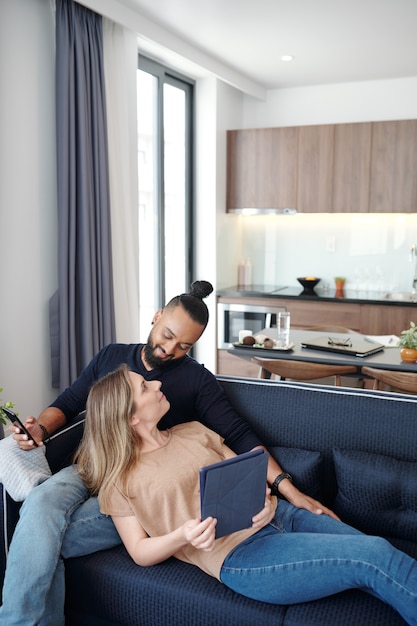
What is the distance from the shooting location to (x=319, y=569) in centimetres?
176

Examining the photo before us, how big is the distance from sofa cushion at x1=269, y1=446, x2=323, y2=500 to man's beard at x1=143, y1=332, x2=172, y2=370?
0.56 m

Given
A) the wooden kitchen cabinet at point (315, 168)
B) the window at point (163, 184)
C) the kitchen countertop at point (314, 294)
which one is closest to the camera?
the window at point (163, 184)

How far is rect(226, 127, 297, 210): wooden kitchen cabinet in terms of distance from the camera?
546 cm

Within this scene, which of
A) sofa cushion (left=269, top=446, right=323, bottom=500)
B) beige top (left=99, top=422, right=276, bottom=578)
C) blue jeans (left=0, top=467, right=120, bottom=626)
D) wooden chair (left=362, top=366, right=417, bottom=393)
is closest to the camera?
blue jeans (left=0, top=467, right=120, bottom=626)

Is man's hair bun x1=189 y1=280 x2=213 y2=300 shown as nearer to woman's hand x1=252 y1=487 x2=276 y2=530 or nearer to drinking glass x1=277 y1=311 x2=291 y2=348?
woman's hand x1=252 y1=487 x2=276 y2=530

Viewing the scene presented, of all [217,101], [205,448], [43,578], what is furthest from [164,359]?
[217,101]

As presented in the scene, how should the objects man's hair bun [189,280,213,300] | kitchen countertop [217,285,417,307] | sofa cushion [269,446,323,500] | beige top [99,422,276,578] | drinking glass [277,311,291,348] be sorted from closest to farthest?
beige top [99,422,276,578], sofa cushion [269,446,323,500], man's hair bun [189,280,213,300], drinking glass [277,311,291,348], kitchen countertop [217,285,417,307]

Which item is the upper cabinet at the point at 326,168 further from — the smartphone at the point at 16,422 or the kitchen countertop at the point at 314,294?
the smartphone at the point at 16,422

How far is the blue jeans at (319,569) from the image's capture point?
1.70 meters

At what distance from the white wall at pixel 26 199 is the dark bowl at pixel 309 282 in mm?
2618

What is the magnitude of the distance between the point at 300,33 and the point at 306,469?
2966 mm

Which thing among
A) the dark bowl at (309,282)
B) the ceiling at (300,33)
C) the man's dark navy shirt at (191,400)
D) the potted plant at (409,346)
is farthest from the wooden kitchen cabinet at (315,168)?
the man's dark navy shirt at (191,400)

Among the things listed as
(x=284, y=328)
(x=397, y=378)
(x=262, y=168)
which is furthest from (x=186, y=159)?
(x=397, y=378)

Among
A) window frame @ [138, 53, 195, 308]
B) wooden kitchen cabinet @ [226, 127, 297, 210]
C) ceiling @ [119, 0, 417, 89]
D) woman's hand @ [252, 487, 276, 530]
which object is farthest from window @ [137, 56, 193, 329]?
woman's hand @ [252, 487, 276, 530]
